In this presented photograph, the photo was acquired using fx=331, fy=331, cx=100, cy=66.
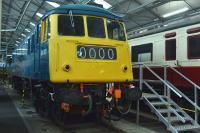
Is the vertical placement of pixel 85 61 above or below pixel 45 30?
below

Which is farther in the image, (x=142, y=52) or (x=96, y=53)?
(x=142, y=52)

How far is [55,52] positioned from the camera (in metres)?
8.73

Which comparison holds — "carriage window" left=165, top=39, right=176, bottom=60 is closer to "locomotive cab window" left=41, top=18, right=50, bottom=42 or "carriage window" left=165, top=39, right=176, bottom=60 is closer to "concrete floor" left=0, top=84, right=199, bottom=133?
"concrete floor" left=0, top=84, right=199, bottom=133

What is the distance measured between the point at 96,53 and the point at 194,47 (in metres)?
3.57

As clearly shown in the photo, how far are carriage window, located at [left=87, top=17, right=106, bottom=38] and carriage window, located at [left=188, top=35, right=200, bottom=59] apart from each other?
314 cm

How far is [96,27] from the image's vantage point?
966 cm

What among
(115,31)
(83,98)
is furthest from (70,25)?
(83,98)

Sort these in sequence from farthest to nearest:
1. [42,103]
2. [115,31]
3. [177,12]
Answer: [177,12] → [42,103] → [115,31]

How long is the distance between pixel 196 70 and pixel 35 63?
17.4ft

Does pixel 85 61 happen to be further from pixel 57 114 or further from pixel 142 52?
pixel 142 52

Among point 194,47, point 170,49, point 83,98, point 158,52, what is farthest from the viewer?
point 158,52

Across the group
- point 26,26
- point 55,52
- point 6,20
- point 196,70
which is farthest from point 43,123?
point 6,20

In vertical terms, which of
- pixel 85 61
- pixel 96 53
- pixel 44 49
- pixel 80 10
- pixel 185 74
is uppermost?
pixel 80 10

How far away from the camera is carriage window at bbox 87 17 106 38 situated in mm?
9547
